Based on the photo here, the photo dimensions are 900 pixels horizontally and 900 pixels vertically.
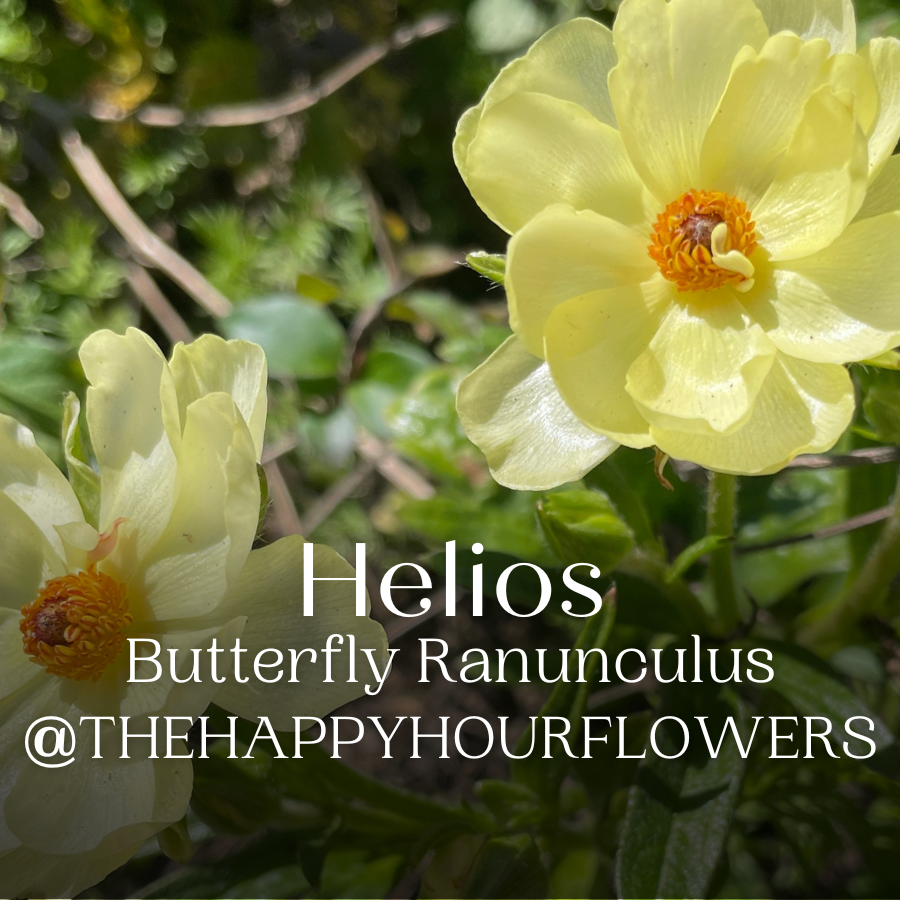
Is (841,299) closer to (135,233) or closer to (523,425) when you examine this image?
(523,425)

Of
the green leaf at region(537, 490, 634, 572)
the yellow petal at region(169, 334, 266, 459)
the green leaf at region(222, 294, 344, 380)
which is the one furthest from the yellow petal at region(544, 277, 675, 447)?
the green leaf at region(222, 294, 344, 380)

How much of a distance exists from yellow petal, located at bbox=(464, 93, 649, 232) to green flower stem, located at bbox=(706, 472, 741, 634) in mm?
233

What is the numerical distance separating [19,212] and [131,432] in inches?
35.6

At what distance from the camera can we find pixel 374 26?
1.54 m

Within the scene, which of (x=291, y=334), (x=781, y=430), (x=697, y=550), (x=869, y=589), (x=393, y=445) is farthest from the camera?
(x=291, y=334)

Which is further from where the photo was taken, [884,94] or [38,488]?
[38,488]

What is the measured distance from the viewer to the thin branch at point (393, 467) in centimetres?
129

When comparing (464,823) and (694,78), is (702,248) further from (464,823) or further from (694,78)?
(464,823)

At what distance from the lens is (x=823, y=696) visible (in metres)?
0.76

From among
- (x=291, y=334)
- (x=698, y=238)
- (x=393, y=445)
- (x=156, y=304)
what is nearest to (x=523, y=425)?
(x=698, y=238)

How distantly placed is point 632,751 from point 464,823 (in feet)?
0.62

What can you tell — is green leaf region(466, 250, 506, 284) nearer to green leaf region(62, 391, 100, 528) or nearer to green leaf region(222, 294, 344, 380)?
green leaf region(62, 391, 100, 528)

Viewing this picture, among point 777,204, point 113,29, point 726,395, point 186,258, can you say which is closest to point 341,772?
point 726,395

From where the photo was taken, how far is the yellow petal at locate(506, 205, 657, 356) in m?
0.60
